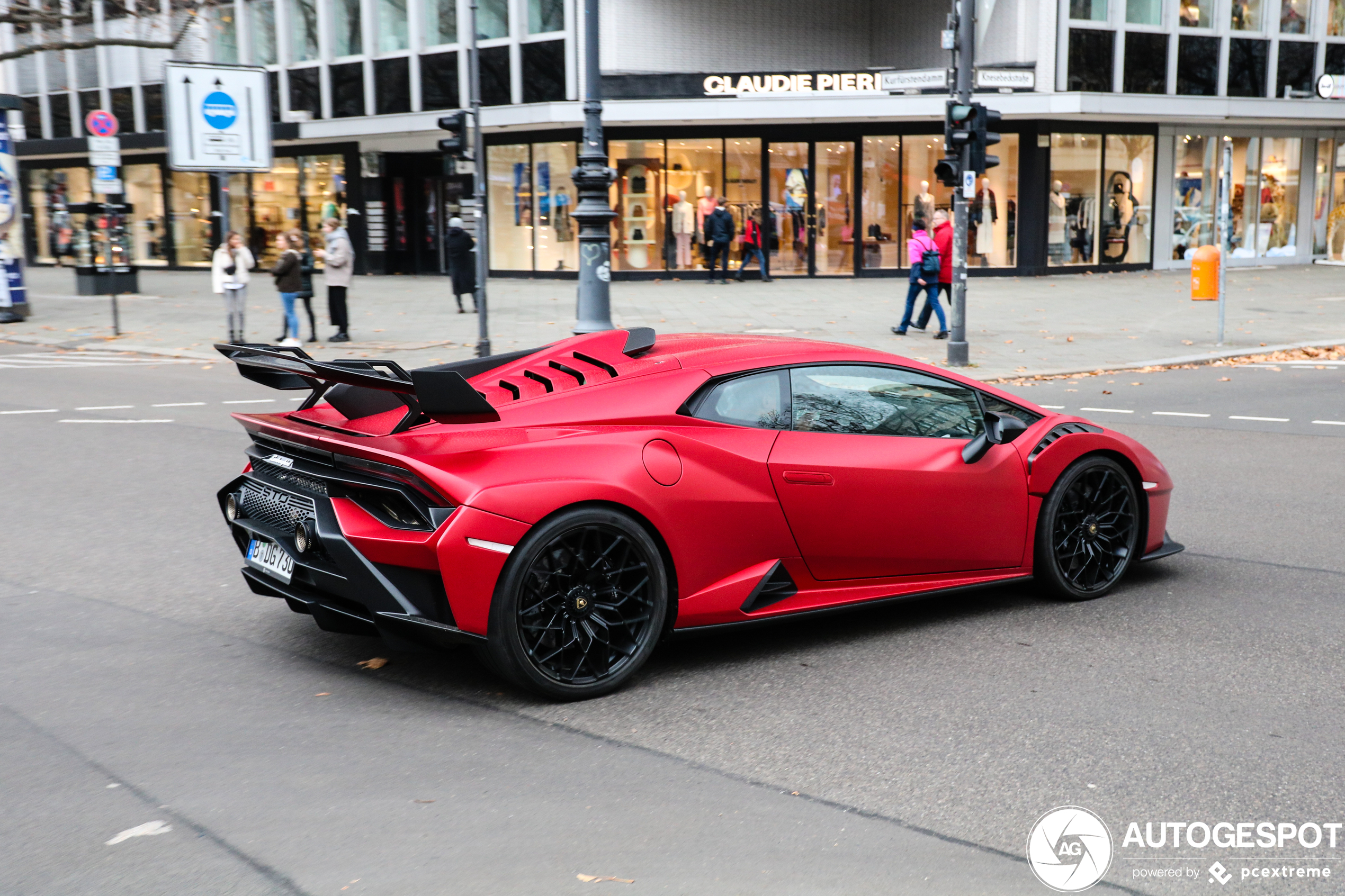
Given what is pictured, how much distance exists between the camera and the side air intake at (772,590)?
505 cm

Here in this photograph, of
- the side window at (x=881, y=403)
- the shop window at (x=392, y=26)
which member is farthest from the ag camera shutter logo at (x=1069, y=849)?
the shop window at (x=392, y=26)

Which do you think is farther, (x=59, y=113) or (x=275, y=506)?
(x=59, y=113)

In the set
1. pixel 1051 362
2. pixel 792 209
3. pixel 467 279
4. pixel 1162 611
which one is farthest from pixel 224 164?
pixel 1162 611

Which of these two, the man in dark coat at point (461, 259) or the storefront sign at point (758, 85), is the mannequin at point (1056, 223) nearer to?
the storefront sign at point (758, 85)

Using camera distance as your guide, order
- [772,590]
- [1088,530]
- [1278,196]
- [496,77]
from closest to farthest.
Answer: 1. [772,590]
2. [1088,530]
3. [496,77]
4. [1278,196]

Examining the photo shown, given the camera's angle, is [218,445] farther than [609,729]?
Yes

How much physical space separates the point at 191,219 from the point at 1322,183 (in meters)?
32.3

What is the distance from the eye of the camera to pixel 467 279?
23453 millimetres

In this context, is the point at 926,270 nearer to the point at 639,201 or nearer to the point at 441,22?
the point at 639,201

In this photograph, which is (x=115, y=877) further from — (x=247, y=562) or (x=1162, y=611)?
→ (x=1162, y=611)

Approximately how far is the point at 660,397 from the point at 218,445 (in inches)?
260

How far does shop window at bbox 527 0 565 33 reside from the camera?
2936 cm

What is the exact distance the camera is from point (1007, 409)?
237 inches

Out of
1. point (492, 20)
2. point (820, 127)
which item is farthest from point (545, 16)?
point (820, 127)
